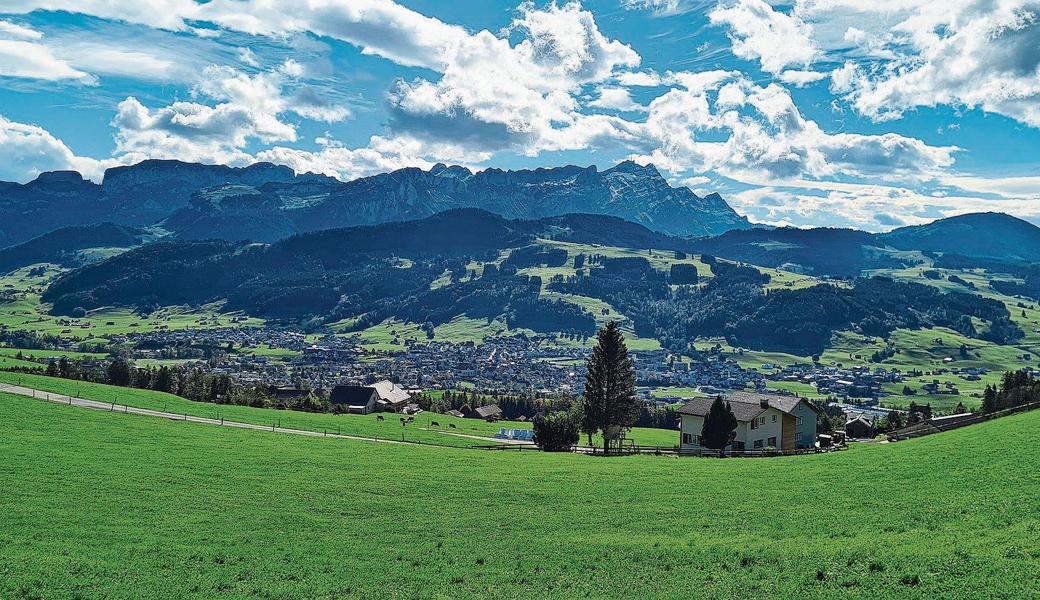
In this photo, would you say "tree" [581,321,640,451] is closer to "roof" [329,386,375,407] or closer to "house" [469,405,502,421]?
"roof" [329,386,375,407]

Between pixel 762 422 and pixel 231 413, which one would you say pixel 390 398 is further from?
pixel 762 422

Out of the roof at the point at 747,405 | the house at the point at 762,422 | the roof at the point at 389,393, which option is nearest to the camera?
the house at the point at 762,422

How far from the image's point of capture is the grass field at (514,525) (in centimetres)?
2488

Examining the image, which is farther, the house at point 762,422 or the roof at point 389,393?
the roof at point 389,393

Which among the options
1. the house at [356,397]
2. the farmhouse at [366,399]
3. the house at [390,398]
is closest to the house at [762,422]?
the house at [390,398]

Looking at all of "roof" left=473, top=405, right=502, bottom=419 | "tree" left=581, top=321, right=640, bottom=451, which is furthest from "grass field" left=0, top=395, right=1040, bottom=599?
"roof" left=473, top=405, right=502, bottom=419

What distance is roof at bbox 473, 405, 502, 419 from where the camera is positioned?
15862 cm

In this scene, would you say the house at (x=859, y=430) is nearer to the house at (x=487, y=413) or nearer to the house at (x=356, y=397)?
the house at (x=487, y=413)

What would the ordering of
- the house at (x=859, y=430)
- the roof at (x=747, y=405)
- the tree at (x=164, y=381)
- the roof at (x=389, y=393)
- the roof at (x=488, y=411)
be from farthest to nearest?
the roof at (x=488, y=411), the roof at (x=389, y=393), the tree at (x=164, y=381), the house at (x=859, y=430), the roof at (x=747, y=405)

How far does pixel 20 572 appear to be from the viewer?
26406mm

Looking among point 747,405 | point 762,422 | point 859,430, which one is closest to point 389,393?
point 747,405

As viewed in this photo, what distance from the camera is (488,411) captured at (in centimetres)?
16262

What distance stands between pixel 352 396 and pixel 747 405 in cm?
8689

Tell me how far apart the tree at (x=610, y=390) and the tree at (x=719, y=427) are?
10.5 meters
